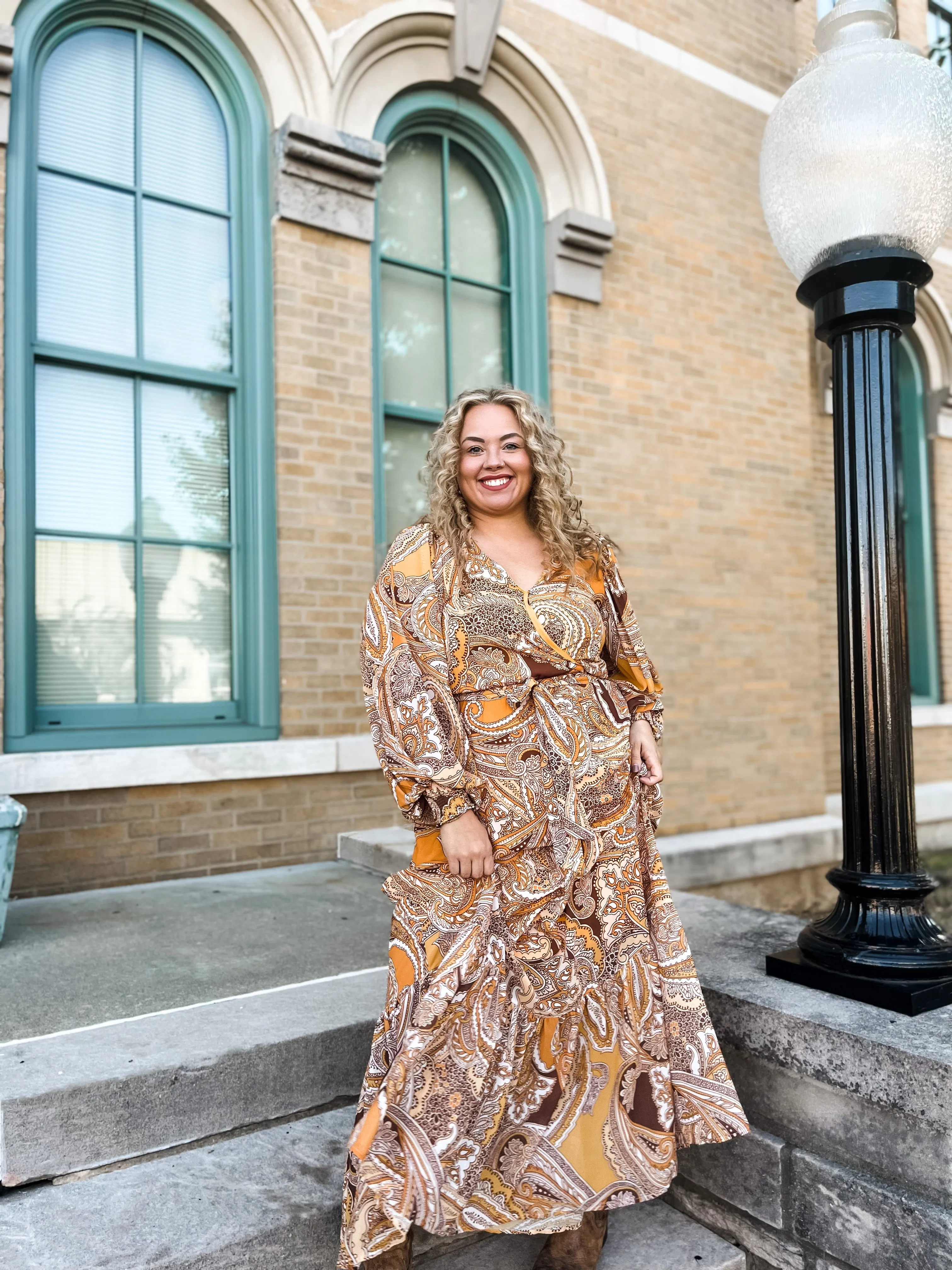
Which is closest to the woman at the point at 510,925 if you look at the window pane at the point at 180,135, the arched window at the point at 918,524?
the window pane at the point at 180,135

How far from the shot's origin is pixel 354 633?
15.8 ft

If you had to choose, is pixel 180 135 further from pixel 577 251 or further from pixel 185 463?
pixel 577 251

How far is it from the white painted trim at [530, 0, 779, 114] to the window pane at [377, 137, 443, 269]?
1205 mm

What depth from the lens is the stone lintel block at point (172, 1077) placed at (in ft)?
6.84

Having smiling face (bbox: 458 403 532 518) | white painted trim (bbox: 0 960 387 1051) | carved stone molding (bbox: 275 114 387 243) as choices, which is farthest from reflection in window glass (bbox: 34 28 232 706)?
smiling face (bbox: 458 403 532 518)

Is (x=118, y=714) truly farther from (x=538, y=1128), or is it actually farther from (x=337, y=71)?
(x=337, y=71)

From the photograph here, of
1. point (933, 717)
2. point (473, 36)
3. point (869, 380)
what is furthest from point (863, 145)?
point (933, 717)

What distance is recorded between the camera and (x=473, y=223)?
18.6 feet

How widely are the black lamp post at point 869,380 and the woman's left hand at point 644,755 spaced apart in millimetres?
535

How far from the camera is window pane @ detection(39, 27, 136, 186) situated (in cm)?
436

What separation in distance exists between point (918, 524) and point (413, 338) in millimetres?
5446

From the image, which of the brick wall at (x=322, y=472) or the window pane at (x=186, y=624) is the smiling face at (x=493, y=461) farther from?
the window pane at (x=186, y=624)

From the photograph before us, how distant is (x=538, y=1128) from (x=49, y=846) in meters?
2.84

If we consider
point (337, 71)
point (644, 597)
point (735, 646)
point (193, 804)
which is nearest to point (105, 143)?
point (337, 71)
